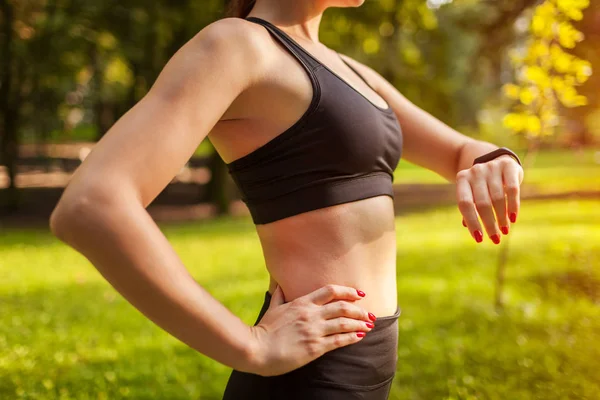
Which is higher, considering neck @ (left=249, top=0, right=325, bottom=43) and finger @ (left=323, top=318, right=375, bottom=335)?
neck @ (left=249, top=0, right=325, bottom=43)

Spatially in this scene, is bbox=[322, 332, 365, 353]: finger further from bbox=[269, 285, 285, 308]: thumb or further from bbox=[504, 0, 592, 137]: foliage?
bbox=[504, 0, 592, 137]: foliage

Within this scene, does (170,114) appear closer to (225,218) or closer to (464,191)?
(464,191)

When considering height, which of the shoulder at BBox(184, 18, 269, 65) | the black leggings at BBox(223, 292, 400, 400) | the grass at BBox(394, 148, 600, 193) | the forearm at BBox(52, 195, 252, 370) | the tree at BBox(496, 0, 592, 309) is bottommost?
the grass at BBox(394, 148, 600, 193)

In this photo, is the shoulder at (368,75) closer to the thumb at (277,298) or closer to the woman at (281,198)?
the woman at (281,198)

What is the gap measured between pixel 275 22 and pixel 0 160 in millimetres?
18115

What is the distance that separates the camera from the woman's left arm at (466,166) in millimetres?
1388

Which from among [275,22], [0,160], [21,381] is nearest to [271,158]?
[275,22]

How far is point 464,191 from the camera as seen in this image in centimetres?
140

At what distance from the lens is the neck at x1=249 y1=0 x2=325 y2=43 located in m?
1.65

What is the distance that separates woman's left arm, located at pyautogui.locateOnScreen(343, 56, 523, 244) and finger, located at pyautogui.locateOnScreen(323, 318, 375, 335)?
318 mm

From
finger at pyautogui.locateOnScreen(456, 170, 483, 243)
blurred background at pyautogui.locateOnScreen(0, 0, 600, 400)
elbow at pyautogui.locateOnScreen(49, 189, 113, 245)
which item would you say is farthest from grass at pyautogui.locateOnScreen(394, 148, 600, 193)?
elbow at pyautogui.locateOnScreen(49, 189, 113, 245)

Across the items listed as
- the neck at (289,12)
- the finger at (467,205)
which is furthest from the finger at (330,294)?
the neck at (289,12)

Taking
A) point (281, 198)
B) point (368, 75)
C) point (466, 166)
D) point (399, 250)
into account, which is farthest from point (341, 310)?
point (399, 250)

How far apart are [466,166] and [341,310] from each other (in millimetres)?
699
